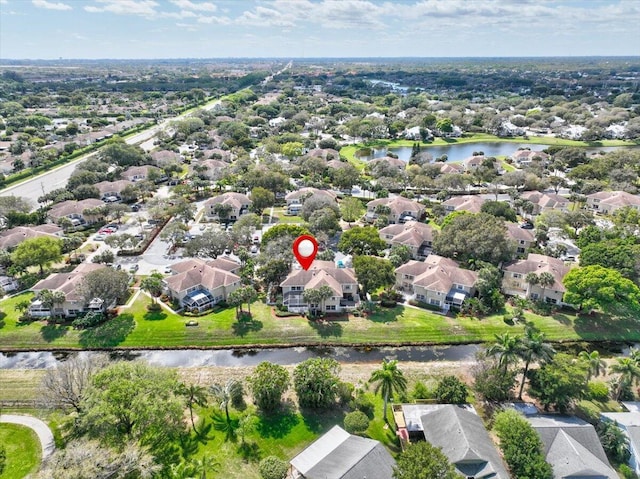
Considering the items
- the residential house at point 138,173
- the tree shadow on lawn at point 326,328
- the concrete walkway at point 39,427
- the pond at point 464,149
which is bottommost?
the concrete walkway at point 39,427

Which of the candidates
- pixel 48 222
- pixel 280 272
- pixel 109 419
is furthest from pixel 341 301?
pixel 48 222

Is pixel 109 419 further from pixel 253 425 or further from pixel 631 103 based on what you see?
pixel 631 103

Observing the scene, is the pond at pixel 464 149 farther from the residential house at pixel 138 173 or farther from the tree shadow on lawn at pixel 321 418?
the tree shadow on lawn at pixel 321 418

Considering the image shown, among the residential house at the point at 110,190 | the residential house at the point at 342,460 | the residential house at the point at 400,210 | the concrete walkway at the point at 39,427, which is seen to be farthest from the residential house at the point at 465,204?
the residential house at the point at 110,190

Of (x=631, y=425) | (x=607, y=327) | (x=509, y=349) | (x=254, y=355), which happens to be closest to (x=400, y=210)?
(x=607, y=327)

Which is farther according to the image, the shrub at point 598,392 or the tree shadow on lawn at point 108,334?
the tree shadow on lawn at point 108,334

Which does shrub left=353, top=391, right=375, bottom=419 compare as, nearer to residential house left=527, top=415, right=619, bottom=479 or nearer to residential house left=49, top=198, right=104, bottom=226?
residential house left=527, top=415, right=619, bottom=479
